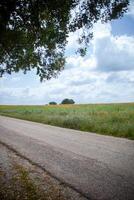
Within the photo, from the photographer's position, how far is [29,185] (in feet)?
26.9

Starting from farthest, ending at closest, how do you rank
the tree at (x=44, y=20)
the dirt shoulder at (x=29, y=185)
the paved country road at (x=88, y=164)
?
the tree at (x=44, y=20) → the paved country road at (x=88, y=164) → the dirt shoulder at (x=29, y=185)

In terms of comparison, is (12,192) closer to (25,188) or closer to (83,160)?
(25,188)

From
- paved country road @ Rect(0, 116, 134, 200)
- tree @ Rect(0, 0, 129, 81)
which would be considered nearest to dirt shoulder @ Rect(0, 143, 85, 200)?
paved country road @ Rect(0, 116, 134, 200)

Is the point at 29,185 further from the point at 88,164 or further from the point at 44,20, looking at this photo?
the point at 44,20

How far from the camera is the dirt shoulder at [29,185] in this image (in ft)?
23.8

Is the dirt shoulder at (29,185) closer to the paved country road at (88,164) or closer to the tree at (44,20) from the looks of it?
the paved country road at (88,164)

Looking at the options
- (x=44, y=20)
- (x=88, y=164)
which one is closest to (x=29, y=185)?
(x=88, y=164)

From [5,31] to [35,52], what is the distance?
479 cm

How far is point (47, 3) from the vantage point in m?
13.7

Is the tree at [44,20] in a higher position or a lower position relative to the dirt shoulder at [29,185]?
higher

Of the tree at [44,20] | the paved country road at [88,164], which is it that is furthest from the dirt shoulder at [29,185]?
the tree at [44,20]

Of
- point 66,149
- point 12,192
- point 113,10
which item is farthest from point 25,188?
point 113,10

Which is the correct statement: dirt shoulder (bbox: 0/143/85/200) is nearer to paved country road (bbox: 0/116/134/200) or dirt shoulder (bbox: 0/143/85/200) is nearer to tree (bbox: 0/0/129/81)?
paved country road (bbox: 0/116/134/200)

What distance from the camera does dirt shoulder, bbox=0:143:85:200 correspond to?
286 inches
